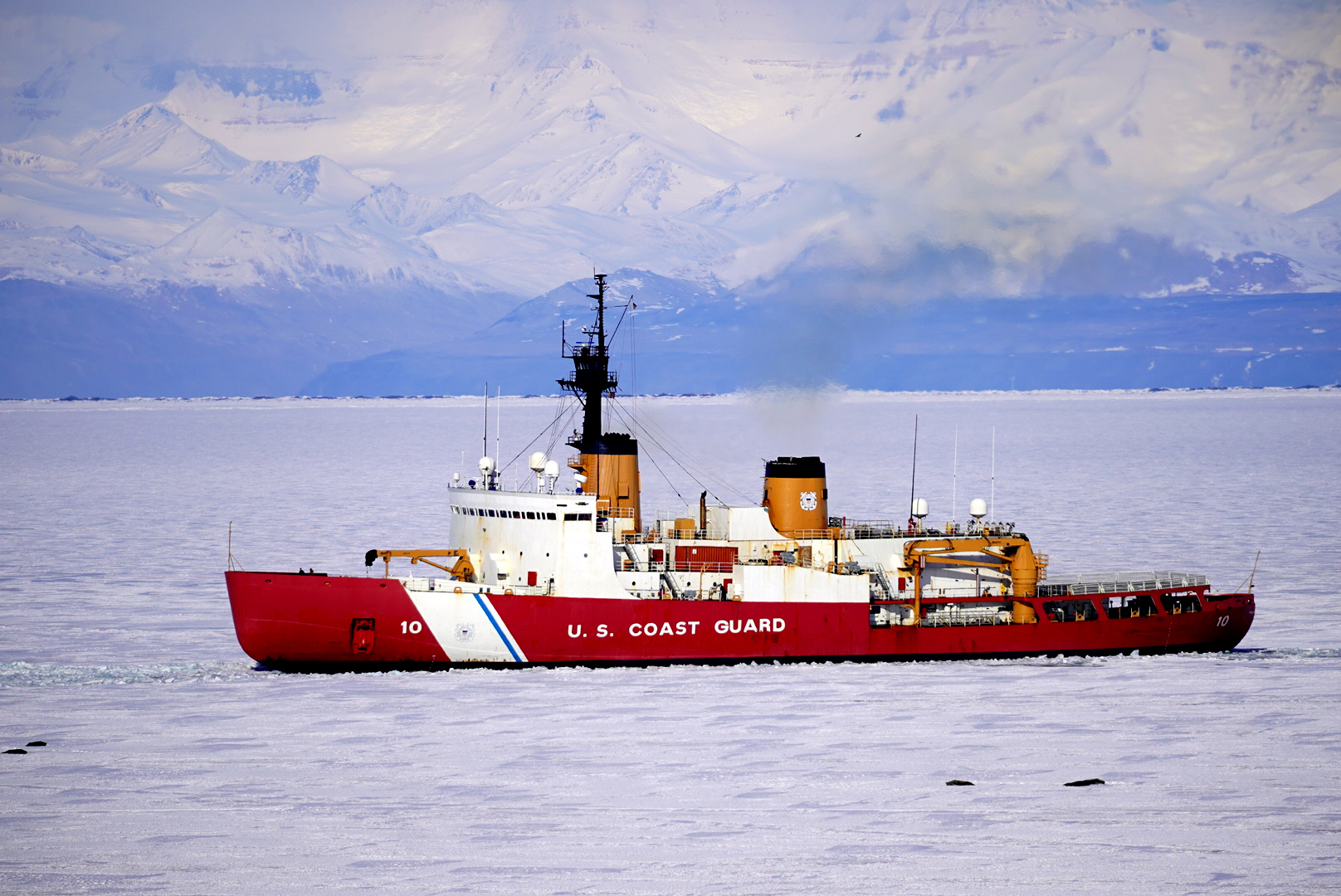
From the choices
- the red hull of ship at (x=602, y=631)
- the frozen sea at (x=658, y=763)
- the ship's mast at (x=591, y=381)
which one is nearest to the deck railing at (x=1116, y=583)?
the red hull of ship at (x=602, y=631)

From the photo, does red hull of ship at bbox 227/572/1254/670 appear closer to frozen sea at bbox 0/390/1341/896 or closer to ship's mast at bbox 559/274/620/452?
frozen sea at bbox 0/390/1341/896

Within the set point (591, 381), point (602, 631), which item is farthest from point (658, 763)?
point (591, 381)

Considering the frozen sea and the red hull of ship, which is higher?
the red hull of ship

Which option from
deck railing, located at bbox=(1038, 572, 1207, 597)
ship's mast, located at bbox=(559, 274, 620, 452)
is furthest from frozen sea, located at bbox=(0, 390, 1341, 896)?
ship's mast, located at bbox=(559, 274, 620, 452)

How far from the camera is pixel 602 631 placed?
31906 mm

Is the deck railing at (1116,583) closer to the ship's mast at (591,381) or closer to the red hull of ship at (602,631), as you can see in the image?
the red hull of ship at (602,631)

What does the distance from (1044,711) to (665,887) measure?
11.6 m

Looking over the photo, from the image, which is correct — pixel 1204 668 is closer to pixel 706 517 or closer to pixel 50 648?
pixel 706 517

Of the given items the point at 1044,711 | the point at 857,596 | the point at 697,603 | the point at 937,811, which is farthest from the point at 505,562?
the point at 937,811

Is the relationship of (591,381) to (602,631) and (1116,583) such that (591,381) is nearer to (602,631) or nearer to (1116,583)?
(602,631)

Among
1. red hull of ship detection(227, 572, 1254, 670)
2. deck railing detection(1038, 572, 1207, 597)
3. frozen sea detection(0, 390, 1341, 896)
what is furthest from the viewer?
deck railing detection(1038, 572, 1207, 597)

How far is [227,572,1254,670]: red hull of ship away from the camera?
3119 cm

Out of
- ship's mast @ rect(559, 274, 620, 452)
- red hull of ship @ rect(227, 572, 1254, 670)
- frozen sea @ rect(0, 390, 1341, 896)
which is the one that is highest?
ship's mast @ rect(559, 274, 620, 452)

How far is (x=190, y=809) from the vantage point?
841 inches
